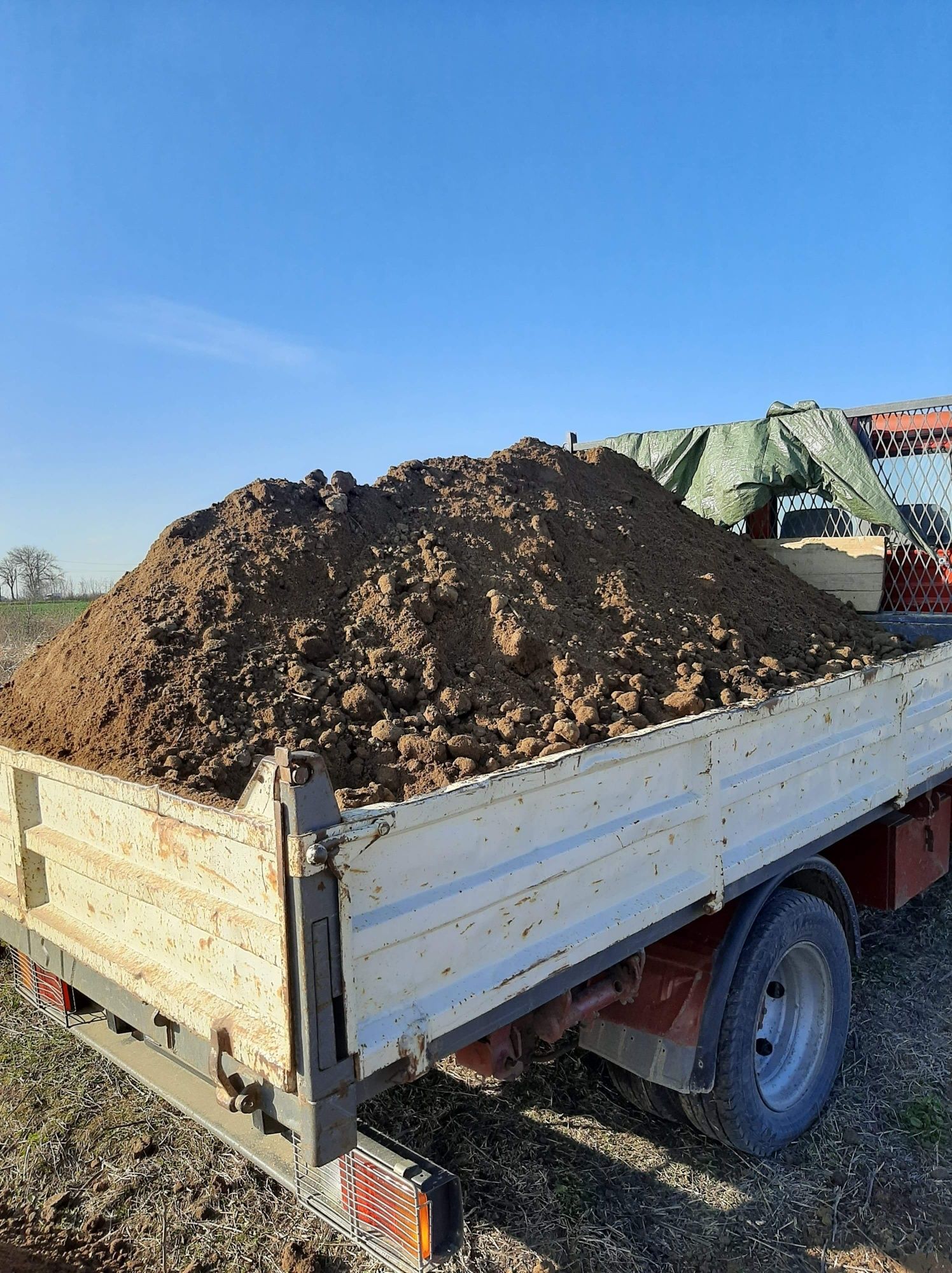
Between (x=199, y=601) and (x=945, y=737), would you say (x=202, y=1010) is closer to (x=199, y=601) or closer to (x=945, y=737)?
(x=199, y=601)

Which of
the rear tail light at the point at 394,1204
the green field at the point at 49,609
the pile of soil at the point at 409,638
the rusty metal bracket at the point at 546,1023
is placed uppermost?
the pile of soil at the point at 409,638

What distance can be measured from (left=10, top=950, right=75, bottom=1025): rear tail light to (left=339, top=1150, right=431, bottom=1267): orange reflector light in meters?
1.17

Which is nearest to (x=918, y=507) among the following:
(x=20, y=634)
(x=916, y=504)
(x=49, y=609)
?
(x=916, y=504)

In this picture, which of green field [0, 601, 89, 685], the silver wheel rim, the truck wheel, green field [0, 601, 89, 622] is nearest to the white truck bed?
the truck wheel

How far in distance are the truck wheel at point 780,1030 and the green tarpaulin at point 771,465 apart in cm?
308

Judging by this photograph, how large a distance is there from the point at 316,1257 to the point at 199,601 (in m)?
2.20

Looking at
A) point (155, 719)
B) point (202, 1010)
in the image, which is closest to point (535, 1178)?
point (202, 1010)

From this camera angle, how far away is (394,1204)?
71.1 inches

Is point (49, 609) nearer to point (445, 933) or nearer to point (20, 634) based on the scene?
point (20, 634)

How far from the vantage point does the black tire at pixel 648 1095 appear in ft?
9.07

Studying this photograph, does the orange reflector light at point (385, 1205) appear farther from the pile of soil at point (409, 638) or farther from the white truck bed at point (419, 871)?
the pile of soil at point (409, 638)

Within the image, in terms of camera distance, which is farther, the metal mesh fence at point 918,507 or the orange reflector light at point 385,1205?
the metal mesh fence at point 918,507

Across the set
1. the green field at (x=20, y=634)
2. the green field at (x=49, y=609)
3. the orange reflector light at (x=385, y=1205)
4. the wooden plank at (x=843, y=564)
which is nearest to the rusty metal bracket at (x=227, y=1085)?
the orange reflector light at (x=385, y=1205)

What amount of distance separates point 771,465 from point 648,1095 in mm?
4182
